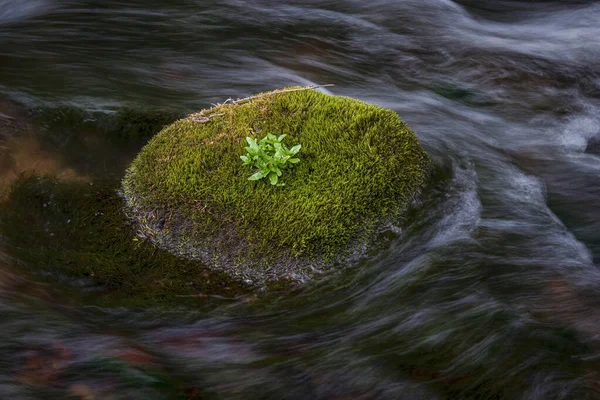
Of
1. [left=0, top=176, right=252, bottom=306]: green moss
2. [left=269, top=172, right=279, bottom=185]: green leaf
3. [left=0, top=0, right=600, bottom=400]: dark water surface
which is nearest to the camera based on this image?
[left=0, top=0, right=600, bottom=400]: dark water surface

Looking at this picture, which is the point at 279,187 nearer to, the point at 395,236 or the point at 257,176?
the point at 257,176

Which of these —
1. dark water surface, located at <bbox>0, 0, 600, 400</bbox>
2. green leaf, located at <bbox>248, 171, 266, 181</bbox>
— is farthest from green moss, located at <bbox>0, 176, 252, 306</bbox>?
green leaf, located at <bbox>248, 171, 266, 181</bbox>

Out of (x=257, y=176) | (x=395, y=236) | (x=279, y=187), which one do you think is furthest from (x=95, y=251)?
(x=395, y=236)

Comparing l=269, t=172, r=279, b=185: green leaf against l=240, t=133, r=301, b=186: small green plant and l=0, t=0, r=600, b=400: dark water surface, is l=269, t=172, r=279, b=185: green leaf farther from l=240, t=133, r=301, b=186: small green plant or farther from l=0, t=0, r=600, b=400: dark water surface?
l=0, t=0, r=600, b=400: dark water surface

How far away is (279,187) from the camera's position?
419 cm

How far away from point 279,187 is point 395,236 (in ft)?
2.97

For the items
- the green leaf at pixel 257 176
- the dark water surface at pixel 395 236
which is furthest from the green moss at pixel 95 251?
the green leaf at pixel 257 176

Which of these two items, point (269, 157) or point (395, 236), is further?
point (395, 236)

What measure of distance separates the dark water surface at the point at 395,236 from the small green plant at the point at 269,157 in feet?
2.65

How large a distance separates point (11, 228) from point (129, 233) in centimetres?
89

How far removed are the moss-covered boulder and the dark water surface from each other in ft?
0.89

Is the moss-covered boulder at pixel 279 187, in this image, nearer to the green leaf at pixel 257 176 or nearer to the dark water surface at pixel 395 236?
the green leaf at pixel 257 176

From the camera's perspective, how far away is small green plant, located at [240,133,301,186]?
4.14m

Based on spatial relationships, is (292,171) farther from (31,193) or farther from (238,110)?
(31,193)
